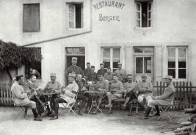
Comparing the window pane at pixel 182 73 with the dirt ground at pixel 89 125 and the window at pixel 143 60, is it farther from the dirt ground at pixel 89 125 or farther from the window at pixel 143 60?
the dirt ground at pixel 89 125

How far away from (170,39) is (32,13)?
8.05 m

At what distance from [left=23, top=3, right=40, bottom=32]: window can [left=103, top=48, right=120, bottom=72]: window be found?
4201 mm

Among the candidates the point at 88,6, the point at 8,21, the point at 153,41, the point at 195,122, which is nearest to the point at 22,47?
the point at 8,21

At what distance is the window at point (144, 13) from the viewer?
17.6 m

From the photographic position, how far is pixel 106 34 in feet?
57.7

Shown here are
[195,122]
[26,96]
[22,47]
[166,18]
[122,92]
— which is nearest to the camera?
[195,122]

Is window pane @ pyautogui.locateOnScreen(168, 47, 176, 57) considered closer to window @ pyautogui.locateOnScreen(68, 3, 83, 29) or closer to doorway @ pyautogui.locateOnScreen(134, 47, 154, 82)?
doorway @ pyautogui.locateOnScreen(134, 47, 154, 82)

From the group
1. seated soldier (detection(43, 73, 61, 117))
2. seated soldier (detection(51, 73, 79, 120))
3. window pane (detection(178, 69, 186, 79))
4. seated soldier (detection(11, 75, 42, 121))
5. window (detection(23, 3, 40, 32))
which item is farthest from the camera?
window (detection(23, 3, 40, 32))

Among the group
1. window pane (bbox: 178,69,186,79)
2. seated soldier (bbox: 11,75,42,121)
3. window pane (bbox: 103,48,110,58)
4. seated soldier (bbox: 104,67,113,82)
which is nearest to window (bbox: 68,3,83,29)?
window pane (bbox: 103,48,110,58)

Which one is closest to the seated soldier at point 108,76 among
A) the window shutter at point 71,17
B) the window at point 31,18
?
the window shutter at point 71,17

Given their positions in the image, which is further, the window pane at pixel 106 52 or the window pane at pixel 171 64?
the window pane at pixel 106 52

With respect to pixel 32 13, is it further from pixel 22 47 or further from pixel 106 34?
pixel 106 34

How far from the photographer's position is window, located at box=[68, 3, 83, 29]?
18.3 meters

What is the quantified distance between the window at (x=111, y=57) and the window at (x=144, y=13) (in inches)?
78.1
